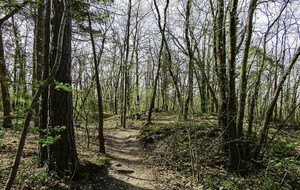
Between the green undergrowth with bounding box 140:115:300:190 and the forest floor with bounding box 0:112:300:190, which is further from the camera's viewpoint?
the green undergrowth with bounding box 140:115:300:190

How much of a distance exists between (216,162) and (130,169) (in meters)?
2.78

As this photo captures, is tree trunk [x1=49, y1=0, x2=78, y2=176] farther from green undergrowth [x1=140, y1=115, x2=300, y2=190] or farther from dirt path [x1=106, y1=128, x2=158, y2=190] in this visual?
green undergrowth [x1=140, y1=115, x2=300, y2=190]

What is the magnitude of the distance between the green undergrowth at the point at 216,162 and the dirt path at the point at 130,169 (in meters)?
0.66

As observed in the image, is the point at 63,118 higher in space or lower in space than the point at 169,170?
higher

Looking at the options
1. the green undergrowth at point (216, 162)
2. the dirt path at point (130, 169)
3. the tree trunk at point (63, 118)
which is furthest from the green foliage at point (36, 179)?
the green undergrowth at point (216, 162)

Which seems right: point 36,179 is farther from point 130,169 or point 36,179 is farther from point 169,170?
point 169,170

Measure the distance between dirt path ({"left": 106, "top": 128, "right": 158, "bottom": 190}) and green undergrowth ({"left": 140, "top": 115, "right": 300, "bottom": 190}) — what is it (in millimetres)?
661

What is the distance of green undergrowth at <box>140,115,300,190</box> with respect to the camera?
19.9 ft

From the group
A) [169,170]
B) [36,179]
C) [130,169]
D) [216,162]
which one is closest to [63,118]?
[36,179]

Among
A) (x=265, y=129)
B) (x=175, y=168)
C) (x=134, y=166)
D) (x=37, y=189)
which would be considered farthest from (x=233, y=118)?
(x=37, y=189)

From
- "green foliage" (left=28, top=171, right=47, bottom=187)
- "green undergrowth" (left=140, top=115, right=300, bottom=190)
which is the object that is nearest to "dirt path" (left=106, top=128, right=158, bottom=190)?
"green undergrowth" (left=140, top=115, right=300, bottom=190)

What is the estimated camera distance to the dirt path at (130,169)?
6332 millimetres

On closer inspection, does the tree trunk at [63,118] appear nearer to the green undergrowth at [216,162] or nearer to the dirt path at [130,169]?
the dirt path at [130,169]

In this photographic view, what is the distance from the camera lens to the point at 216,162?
741 centimetres
